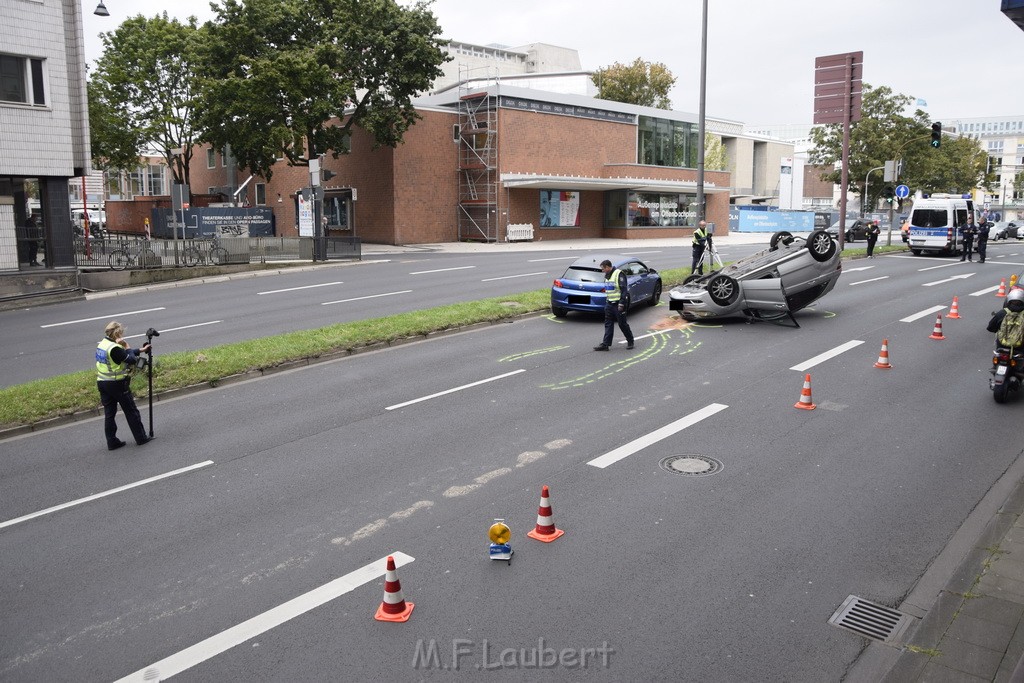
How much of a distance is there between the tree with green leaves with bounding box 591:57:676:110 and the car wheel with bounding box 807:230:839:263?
61.8 meters

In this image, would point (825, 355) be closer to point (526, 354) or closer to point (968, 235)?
point (526, 354)

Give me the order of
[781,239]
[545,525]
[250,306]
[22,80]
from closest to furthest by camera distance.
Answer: [545,525] → [781,239] → [250,306] → [22,80]

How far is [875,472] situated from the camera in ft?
27.1

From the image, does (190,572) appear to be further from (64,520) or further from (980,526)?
(980,526)

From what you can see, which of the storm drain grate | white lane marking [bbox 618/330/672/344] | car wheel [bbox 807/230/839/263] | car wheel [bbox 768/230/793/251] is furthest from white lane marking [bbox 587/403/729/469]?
car wheel [bbox 768/230/793/251]

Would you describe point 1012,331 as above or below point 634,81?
below

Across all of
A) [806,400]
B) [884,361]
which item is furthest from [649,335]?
[806,400]

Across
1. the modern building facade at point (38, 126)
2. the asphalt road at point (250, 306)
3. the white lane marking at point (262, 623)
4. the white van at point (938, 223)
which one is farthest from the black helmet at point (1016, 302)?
the white van at point (938, 223)

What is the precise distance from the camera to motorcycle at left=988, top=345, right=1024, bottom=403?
10.6 meters

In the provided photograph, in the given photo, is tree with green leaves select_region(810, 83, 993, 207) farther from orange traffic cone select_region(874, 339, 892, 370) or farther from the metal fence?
orange traffic cone select_region(874, 339, 892, 370)

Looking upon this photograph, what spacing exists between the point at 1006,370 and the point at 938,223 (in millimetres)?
27949

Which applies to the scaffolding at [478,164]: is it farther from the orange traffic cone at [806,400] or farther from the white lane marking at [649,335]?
the orange traffic cone at [806,400]

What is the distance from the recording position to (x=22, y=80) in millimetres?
25875

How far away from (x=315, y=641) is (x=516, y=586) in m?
1.51
